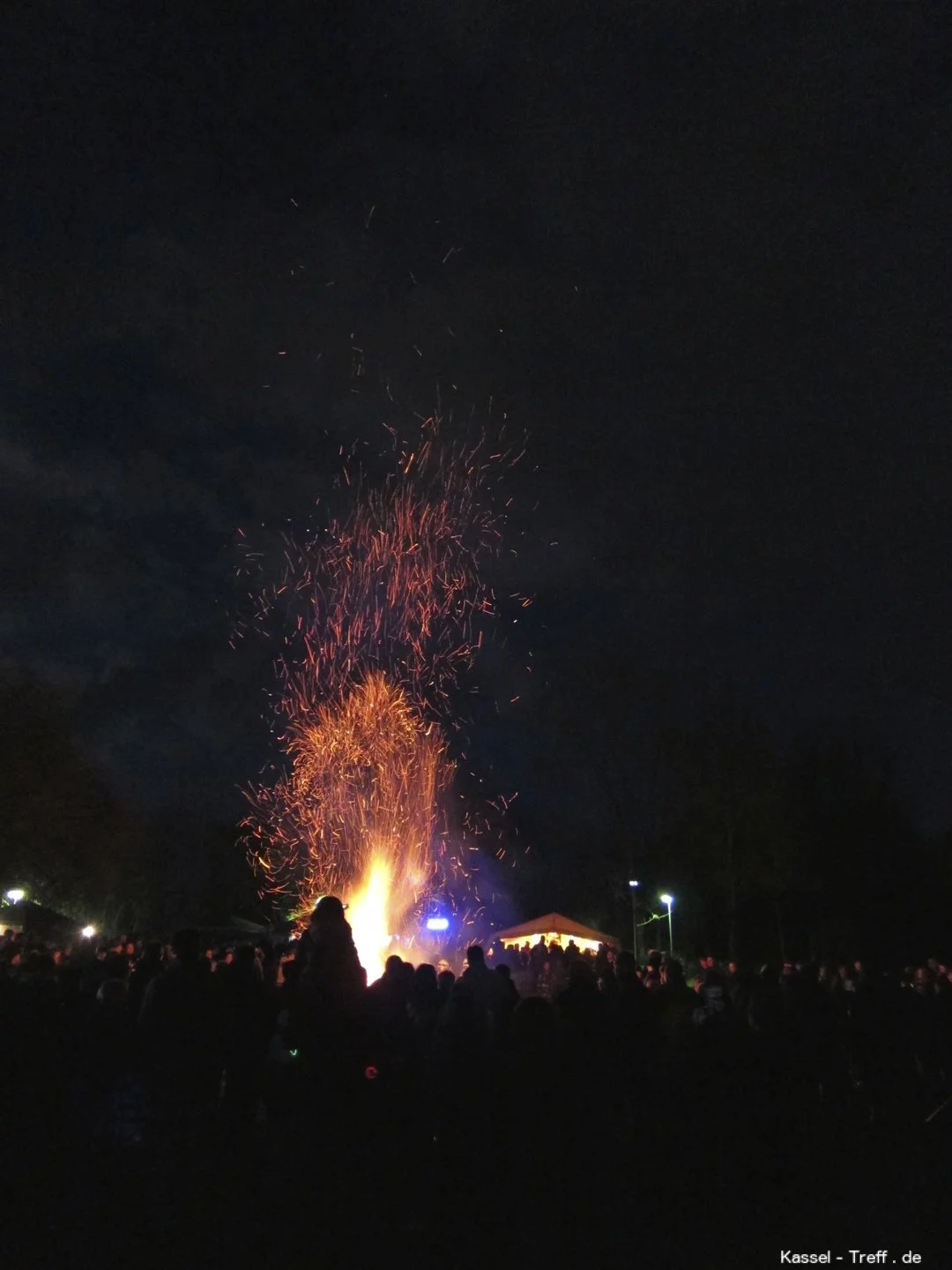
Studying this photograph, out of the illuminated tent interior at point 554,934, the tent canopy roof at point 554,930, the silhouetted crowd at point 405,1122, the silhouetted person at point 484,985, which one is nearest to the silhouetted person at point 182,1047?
the silhouetted crowd at point 405,1122

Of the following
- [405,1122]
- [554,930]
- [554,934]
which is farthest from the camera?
[554,934]

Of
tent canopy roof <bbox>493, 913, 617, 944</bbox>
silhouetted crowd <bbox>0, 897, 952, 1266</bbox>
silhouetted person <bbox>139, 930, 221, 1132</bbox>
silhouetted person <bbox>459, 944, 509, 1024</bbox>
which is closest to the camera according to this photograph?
silhouetted crowd <bbox>0, 897, 952, 1266</bbox>

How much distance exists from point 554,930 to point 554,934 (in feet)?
1.26

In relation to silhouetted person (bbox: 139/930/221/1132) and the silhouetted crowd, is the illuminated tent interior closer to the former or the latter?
the silhouetted crowd

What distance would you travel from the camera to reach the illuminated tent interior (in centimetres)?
2727

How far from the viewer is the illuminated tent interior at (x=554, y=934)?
27.3m

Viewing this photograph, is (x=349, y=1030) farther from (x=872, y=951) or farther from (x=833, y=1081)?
(x=872, y=951)

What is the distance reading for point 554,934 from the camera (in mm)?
27422

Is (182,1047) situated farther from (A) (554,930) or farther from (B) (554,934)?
(B) (554,934)

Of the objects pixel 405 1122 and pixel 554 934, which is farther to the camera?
pixel 554 934

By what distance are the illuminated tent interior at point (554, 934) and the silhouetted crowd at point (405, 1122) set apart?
1991 cm

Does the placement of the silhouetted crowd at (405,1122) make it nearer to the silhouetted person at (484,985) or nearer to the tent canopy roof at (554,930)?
the silhouetted person at (484,985)

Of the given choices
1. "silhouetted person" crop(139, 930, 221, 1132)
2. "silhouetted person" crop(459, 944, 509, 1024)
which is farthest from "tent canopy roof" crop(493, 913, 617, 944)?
"silhouetted person" crop(139, 930, 221, 1132)

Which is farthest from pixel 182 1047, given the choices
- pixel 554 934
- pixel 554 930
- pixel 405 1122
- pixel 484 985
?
pixel 554 934
